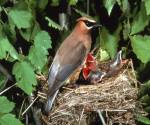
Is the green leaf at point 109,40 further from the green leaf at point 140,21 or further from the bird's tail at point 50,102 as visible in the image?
the bird's tail at point 50,102

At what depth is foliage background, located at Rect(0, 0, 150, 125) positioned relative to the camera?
3934 mm

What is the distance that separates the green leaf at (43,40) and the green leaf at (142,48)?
0.72 metres

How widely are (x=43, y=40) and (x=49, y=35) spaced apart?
0.15 meters

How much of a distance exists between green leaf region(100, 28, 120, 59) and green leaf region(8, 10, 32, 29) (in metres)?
0.79

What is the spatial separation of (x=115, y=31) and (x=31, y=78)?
94cm

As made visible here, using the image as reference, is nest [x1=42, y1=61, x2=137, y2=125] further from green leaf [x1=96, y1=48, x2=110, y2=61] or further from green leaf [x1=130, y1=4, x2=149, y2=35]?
green leaf [x1=130, y1=4, x2=149, y2=35]

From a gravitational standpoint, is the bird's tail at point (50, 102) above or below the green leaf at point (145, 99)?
above

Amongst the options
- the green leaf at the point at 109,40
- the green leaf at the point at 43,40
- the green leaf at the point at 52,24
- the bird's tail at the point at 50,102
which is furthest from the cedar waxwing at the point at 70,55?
the green leaf at the point at 43,40

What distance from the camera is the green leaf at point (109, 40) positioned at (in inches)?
175

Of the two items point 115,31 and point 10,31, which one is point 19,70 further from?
point 115,31

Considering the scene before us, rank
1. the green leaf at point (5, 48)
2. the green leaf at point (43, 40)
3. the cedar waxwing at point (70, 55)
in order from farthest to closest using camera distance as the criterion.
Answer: the cedar waxwing at point (70, 55)
the green leaf at point (43, 40)
the green leaf at point (5, 48)

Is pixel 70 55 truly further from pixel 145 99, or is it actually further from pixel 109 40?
pixel 145 99

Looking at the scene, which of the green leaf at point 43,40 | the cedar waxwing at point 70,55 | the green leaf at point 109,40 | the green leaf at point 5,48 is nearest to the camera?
the green leaf at point 5,48

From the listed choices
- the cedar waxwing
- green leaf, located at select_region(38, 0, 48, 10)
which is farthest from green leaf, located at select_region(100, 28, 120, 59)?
green leaf, located at select_region(38, 0, 48, 10)
